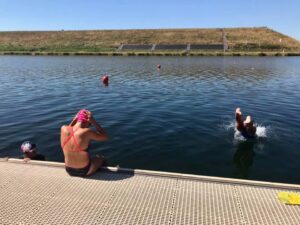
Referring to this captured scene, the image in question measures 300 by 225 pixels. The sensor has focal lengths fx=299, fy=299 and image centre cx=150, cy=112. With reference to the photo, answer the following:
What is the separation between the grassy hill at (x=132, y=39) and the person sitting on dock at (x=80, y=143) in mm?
88426

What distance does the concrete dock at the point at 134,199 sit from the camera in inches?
276

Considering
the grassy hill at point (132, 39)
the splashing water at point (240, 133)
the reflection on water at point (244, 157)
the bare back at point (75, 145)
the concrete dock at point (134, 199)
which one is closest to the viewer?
the concrete dock at point (134, 199)

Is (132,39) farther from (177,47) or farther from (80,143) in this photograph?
(80,143)

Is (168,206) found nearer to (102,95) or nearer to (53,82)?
(102,95)

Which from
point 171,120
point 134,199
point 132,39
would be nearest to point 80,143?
point 134,199

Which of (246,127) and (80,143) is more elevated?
(80,143)

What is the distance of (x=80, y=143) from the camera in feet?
28.8

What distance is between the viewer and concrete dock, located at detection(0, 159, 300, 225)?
7016 mm

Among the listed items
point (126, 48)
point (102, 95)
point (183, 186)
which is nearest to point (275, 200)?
point (183, 186)

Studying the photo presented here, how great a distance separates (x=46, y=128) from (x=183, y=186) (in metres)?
11.7

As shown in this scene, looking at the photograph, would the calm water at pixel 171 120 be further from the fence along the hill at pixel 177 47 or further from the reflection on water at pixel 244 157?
the fence along the hill at pixel 177 47

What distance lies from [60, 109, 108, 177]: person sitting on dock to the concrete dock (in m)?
0.29

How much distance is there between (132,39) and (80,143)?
109m

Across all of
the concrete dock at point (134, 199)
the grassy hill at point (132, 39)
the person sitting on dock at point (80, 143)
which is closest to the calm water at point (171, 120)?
the concrete dock at point (134, 199)
